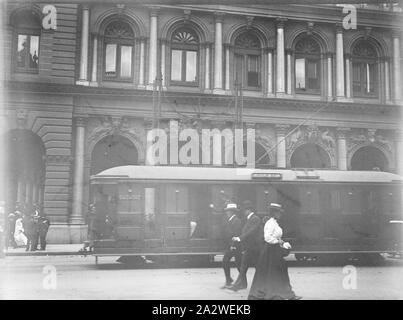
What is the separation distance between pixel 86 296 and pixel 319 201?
8.37 m

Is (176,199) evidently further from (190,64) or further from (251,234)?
(190,64)

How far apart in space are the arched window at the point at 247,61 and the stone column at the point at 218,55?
24.0 inches

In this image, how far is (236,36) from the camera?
18172mm

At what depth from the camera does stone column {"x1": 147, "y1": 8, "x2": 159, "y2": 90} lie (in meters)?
17.6

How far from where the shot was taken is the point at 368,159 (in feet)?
57.1

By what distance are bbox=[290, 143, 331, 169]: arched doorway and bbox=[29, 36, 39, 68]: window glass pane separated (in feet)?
33.8

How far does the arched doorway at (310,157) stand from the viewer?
667 inches

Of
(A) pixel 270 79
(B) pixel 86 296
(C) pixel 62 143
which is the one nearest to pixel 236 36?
(A) pixel 270 79

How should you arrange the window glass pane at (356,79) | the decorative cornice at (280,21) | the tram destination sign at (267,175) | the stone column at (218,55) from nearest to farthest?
the tram destination sign at (267,175)
the window glass pane at (356,79)
the decorative cornice at (280,21)
the stone column at (218,55)

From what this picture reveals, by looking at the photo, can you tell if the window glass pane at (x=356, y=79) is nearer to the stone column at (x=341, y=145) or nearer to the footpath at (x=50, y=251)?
the stone column at (x=341, y=145)

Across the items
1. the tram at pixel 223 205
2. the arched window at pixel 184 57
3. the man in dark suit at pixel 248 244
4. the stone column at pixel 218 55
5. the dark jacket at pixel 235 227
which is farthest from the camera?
the stone column at pixel 218 55

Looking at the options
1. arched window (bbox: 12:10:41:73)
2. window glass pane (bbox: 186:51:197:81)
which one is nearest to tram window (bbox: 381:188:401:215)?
window glass pane (bbox: 186:51:197:81)

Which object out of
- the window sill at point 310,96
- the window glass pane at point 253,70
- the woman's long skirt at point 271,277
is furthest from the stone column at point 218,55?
the woman's long skirt at point 271,277

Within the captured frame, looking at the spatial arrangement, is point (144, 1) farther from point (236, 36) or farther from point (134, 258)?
point (236, 36)
